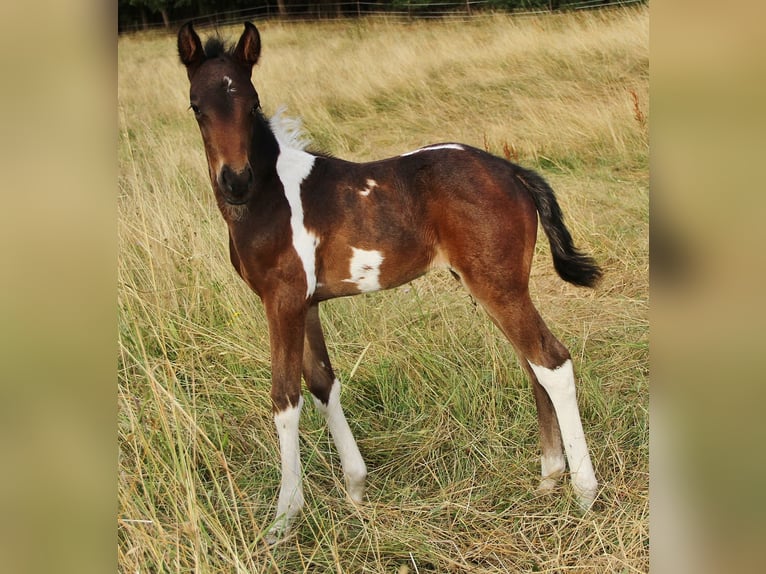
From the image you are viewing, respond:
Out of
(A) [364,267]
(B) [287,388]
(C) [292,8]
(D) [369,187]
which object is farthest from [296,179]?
(C) [292,8]

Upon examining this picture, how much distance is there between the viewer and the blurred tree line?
43.7ft

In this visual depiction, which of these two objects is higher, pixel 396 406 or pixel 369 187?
pixel 369 187

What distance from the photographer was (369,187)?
2.70m

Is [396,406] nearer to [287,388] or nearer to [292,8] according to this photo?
[287,388]

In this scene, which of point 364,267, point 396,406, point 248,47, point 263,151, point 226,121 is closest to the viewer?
point 226,121

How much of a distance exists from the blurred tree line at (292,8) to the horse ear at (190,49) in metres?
10.7

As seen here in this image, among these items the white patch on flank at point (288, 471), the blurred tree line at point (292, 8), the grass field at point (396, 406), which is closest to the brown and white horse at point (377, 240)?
the white patch on flank at point (288, 471)

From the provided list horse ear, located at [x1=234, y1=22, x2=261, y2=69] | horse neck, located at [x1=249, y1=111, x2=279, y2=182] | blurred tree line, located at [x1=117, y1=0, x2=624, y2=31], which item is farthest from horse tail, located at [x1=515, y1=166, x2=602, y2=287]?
blurred tree line, located at [x1=117, y1=0, x2=624, y2=31]

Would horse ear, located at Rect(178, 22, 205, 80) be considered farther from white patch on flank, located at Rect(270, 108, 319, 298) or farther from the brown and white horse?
white patch on flank, located at Rect(270, 108, 319, 298)

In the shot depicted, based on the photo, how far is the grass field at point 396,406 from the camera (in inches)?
99.7

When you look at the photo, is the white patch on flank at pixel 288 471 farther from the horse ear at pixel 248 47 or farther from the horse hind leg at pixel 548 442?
the horse ear at pixel 248 47

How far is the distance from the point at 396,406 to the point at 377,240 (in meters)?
1.12
